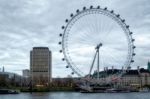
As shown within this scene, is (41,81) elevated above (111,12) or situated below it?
below

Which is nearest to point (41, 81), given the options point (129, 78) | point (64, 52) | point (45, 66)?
point (45, 66)

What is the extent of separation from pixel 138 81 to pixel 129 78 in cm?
611

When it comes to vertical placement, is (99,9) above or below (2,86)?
above

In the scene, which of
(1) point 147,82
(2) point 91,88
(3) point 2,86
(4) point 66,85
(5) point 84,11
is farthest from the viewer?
(1) point 147,82

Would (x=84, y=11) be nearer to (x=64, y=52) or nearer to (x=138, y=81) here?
(x=64, y=52)

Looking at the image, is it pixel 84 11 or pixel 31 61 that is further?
pixel 31 61

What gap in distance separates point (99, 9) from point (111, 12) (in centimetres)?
230

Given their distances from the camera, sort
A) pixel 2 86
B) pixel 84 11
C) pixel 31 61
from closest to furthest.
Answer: pixel 84 11 → pixel 2 86 → pixel 31 61

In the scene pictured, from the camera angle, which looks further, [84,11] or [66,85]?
[66,85]

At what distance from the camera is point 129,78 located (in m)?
174

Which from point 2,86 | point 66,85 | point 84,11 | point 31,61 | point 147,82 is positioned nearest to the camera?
point 84,11

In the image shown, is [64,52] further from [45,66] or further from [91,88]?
[45,66]

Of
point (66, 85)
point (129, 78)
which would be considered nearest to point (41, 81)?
point (66, 85)

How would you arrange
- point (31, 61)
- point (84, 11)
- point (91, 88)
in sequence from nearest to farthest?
1. point (84, 11)
2. point (91, 88)
3. point (31, 61)
